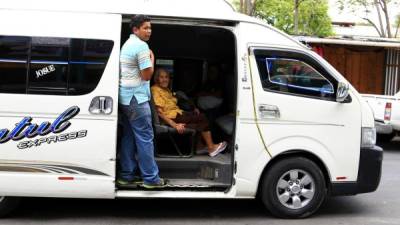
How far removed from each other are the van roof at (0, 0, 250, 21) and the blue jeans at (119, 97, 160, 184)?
3.12 ft

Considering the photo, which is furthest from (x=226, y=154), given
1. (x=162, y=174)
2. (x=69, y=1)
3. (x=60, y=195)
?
(x=69, y=1)

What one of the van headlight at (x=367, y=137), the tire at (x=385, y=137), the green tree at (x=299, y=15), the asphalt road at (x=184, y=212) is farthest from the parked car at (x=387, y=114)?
the green tree at (x=299, y=15)

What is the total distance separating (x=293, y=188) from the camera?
6477 millimetres

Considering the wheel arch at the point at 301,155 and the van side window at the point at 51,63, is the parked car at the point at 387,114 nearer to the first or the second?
the wheel arch at the point at 301,155

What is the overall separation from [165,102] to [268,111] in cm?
155

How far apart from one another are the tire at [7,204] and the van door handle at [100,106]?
4.23 feet

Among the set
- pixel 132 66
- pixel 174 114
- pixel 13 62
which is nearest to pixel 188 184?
Answer: pixel 174 114

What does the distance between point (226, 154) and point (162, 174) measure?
2.63 feet

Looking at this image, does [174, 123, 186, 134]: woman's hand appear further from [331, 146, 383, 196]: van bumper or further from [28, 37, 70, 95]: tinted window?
[331, 146, 383, 196]: van bumper

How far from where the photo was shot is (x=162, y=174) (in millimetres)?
6820

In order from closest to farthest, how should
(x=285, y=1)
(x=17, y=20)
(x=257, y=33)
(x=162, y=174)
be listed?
1. (x=17, y=20)
2. (x=257, y=33)
3. (x=162, y=174)
4. (x=285, y=1)

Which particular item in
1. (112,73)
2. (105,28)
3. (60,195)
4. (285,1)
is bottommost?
(60,195)

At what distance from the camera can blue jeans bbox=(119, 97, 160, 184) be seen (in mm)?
6199

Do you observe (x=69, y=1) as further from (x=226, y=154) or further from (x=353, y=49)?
(x=353, y=49)
